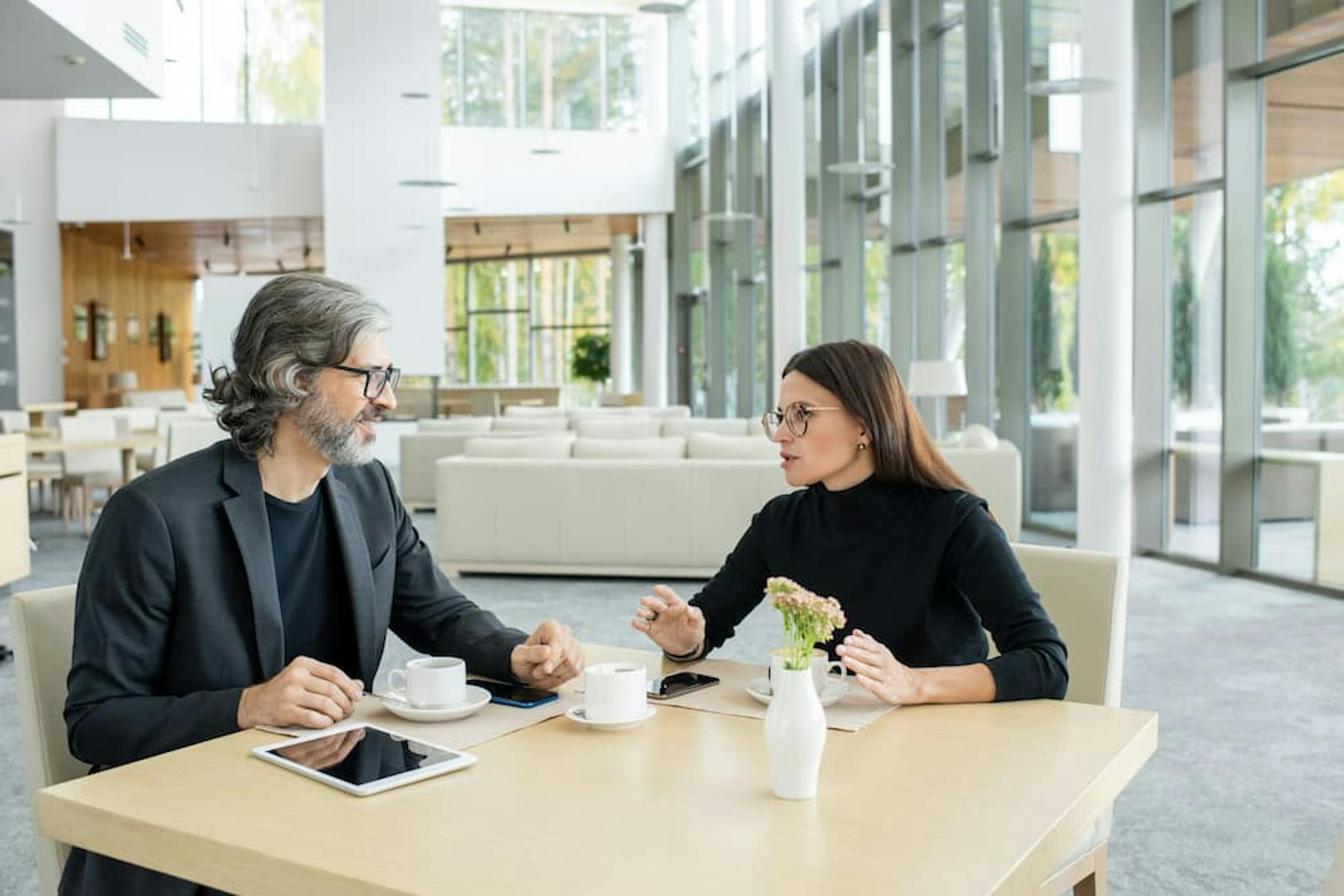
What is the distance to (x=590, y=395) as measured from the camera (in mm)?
23281

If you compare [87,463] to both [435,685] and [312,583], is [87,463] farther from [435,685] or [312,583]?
[435,685]

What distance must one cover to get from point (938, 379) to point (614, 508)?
2881mm

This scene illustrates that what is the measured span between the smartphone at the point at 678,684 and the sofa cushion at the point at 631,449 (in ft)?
17.8

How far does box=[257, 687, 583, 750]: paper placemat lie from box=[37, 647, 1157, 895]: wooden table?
0.09 feet

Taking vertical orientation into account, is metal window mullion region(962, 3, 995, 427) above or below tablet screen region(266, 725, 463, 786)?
above

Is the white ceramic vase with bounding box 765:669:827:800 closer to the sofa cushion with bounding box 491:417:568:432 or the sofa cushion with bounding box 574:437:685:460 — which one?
the sofa cushion with bounding box 574:437:685:460

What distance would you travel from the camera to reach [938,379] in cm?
880

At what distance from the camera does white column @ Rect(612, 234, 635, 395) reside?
2125 centimetres

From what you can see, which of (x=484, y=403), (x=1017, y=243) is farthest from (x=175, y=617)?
(x=484, y=403)

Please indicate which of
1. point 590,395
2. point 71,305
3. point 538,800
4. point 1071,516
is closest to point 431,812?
point 538,800

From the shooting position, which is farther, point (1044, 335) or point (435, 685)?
point (1044, 335)

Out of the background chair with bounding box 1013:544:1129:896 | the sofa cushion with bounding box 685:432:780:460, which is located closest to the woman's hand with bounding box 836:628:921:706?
the background chair with bounding box 1013:544:1129:896

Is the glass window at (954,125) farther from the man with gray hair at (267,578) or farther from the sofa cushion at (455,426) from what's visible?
the man with gray hair at (267,578)

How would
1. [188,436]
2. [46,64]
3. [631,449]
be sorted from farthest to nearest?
[188,436]
[631,449]
[46,64]
